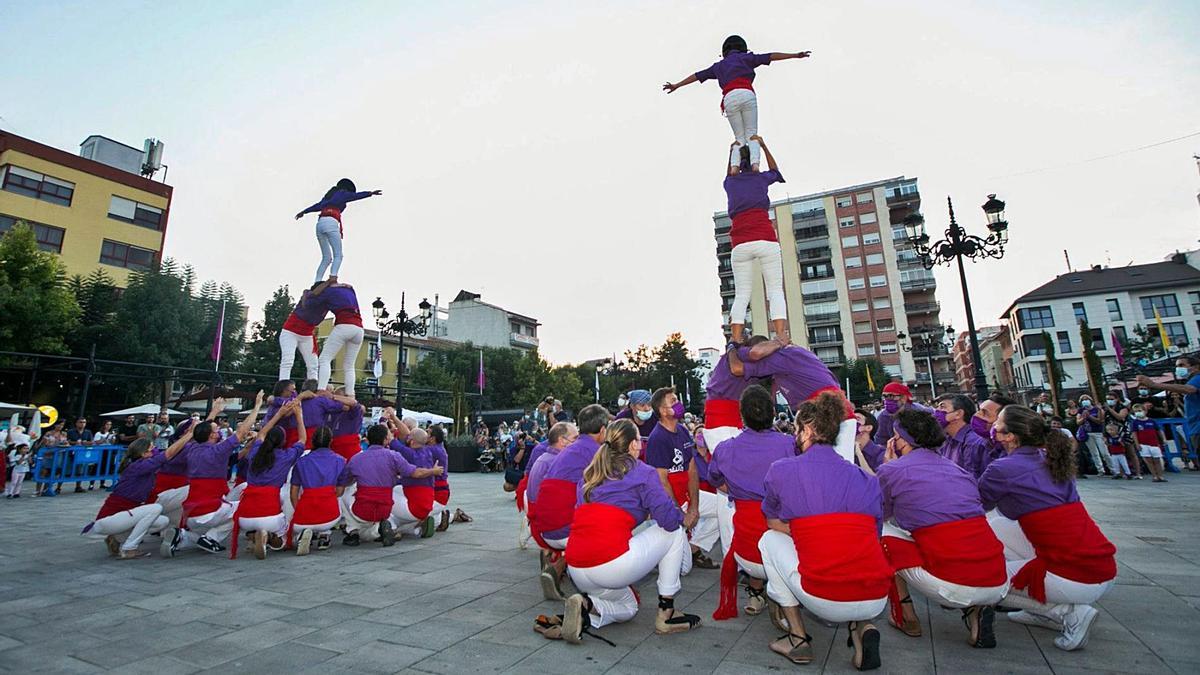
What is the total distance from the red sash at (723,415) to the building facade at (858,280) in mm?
51484

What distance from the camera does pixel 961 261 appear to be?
1139 centimetres

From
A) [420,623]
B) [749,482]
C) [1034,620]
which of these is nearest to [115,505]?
[420,623]

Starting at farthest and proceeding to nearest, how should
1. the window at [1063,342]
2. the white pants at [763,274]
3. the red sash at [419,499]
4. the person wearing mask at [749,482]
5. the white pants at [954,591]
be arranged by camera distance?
the window at [1063,342] → the red sash at [419,499] → the white pants at [763,274] → the person wearing mask at [749,482] → the white pants at [954,591]

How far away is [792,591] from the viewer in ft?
10.8

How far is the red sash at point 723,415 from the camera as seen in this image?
5.35m

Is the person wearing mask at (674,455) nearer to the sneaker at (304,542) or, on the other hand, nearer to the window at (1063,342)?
the sneaker at (304,542)

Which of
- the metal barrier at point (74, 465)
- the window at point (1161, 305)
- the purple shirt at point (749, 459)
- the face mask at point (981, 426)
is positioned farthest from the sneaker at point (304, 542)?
the window at point (1161, 305)

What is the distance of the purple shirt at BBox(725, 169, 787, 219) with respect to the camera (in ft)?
17.8

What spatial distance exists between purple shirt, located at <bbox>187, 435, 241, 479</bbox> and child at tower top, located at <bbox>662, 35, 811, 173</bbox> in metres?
7.09

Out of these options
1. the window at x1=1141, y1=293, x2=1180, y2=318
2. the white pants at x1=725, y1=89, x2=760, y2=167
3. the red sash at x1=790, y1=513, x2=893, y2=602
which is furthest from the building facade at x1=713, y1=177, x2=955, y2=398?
the red sash at x1=790, y1=513, x2=893, y2=602

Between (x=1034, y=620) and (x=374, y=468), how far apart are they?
22.9 ft

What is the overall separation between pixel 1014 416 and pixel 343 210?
26.4ft

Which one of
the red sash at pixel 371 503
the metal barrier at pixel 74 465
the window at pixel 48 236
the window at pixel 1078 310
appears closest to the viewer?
the red sash at pixel 371 503

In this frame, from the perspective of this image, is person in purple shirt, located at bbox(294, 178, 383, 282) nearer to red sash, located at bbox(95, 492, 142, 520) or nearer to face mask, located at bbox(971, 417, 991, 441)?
red sash, located at bbox(95, 492, 142, 520)
